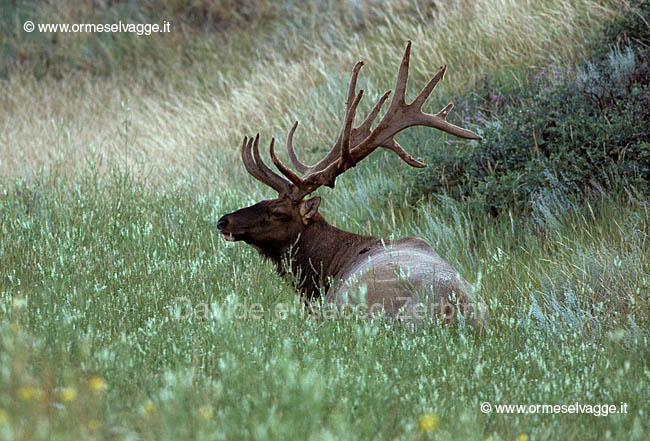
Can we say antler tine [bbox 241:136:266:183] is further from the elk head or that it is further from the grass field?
the grass field

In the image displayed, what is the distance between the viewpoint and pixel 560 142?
8.59 meters

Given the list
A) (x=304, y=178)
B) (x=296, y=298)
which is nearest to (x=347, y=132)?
(x=304, y=178)

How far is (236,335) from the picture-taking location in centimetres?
446

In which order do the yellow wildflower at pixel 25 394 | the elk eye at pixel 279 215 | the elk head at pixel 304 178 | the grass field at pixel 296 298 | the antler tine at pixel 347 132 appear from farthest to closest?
1. the elk eye at pixel 279 215
2. the elk head at pixel 304 178
3. the antler tine at pixel 347 132
4. the grass field at pixel 296 298
5. the yellow wildflower at pixel 25 394

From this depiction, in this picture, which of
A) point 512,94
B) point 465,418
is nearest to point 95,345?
point 465,418

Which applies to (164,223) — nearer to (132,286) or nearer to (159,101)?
(132,286)

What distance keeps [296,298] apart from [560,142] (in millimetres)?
4052

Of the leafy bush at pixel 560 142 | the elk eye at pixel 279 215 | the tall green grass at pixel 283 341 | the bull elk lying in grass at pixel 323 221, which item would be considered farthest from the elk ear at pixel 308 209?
the leafy bush at pixel 560 142

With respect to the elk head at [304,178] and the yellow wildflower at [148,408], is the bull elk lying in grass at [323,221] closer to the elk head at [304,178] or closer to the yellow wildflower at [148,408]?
the elk head at [304,178]

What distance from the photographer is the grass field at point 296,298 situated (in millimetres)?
3641

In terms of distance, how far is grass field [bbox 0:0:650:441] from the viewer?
364cm

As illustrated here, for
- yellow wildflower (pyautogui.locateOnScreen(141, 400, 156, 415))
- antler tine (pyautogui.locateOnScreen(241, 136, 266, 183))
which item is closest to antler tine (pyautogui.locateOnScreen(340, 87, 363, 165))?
antler tine (pyautogui.locateOnScreen(241, 136, 266, 183))

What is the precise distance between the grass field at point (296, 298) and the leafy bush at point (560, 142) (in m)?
0.28

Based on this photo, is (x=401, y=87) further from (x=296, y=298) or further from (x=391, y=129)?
(x=296, y=298)
